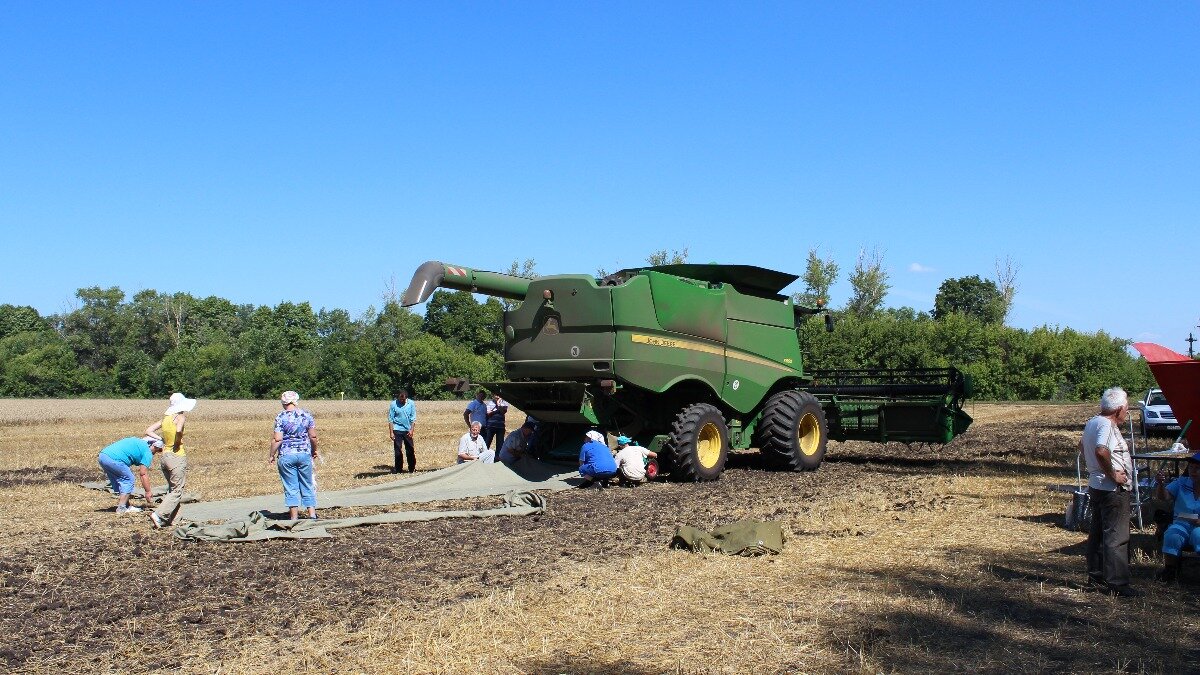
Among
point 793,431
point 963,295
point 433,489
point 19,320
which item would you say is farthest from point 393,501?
point 19,320

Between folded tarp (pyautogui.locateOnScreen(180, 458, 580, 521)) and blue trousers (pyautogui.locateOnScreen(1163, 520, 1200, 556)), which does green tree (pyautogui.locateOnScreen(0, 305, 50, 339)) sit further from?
blue trousers (pyautogui.locateOnScreen(1163, 520, 1200, 556))

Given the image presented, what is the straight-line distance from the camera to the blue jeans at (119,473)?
12.2 meters

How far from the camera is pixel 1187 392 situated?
9.49 meters

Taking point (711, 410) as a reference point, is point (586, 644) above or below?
below

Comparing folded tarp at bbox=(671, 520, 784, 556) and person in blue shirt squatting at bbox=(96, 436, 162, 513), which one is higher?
person in blue shirt squatting at bbox=(96, 436, 162, 513)

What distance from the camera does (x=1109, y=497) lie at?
24.8 ft

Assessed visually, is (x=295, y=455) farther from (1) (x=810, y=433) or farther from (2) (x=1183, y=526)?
(1) (x=810, y=433)

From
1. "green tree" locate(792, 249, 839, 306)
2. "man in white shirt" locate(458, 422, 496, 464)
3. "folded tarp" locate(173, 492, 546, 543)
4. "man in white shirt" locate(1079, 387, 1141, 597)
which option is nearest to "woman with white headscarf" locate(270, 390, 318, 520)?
"folded tarp" locate(173, 492, 546, 543)

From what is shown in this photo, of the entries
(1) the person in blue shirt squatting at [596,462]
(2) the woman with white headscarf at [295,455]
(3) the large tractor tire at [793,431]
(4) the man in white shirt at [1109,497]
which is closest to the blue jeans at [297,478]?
(2) the woman with white headscarf at [295,455]

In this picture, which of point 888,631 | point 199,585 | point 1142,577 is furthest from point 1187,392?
point 199,585

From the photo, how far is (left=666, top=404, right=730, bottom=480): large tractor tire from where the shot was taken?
48.5 ft

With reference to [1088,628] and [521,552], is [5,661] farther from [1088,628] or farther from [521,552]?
[1088,628]

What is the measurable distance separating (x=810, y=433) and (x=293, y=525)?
950cm

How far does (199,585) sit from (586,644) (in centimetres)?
359
